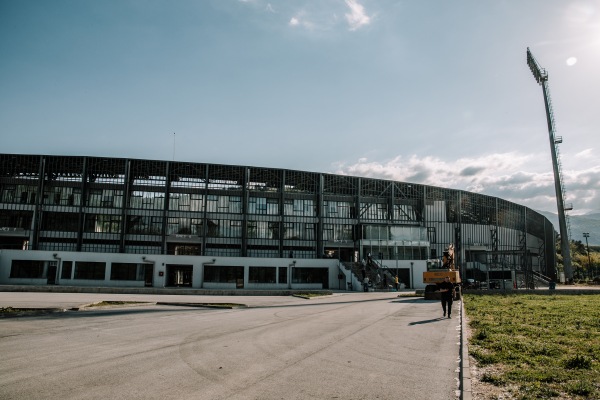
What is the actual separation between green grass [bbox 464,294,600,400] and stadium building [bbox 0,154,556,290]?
3460 cm

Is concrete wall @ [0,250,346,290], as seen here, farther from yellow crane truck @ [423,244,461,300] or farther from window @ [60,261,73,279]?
yellow crane truck @ [423,244,461,300]

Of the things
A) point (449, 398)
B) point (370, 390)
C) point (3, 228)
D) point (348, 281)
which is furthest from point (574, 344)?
point (3, 228)

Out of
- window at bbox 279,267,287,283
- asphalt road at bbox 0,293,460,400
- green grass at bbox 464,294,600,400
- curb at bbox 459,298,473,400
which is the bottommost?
asphalt road at bbox 0,293,460,400

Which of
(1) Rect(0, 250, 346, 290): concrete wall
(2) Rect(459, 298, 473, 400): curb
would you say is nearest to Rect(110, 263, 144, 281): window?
(1) Rect(0, 250, 346, 290): concrete wall

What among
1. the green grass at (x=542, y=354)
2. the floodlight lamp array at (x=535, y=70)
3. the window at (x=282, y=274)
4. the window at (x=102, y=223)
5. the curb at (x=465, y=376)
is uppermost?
the floodlight lamp array at (x=535, y=70)

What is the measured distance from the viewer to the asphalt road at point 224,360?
289 inches

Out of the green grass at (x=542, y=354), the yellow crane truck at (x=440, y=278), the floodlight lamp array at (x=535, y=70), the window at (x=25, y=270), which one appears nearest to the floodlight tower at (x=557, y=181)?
the floodlight lamp array at (x=535, y=70)

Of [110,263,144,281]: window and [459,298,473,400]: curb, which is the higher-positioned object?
[110,263,144,281]: window

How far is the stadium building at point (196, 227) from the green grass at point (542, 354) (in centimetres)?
3460

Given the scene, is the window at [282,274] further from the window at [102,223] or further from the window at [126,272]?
the window at [102,223]

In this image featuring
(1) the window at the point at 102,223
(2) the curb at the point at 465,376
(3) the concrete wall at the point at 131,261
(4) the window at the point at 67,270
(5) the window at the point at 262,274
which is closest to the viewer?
(2) the curb at the point at 465,376

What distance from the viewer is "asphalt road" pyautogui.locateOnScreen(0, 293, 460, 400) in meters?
7.35

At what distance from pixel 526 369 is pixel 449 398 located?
2.72 m

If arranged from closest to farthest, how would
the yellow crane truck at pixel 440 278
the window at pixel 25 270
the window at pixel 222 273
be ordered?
the yellow crane truck at pixel 440 278 < the window at pixel 25 270 < the window at pixel 222 273
